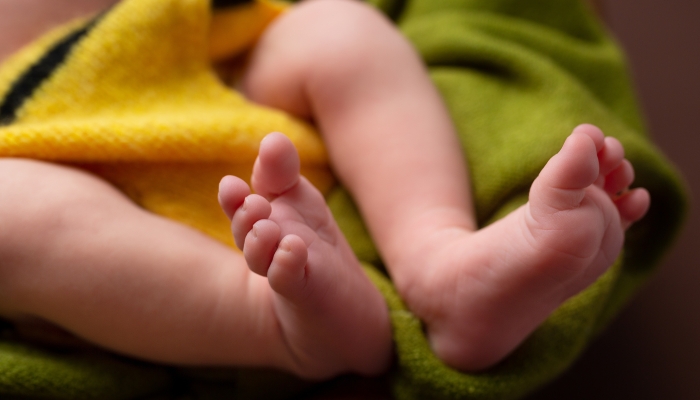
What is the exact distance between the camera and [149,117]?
1.55 feet

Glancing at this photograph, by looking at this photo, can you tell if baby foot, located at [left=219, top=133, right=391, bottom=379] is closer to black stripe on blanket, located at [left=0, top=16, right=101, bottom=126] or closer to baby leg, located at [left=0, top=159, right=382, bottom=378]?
baby leg, located at [left=0, top=159, right=382, bottom=378]

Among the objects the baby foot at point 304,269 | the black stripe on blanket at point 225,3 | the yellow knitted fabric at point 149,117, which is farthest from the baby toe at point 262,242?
the black stripe on blanket at point 225,3

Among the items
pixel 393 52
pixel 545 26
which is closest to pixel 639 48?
pixel 545 26

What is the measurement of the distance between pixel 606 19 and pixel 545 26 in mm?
205

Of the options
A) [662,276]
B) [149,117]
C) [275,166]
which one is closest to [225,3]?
[149,117]

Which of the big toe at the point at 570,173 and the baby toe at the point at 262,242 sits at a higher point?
the big toe at the point at 570,173

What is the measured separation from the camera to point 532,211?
1.15ft

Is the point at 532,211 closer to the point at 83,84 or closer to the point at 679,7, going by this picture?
the point at 83,84

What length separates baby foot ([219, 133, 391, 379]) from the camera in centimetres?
33

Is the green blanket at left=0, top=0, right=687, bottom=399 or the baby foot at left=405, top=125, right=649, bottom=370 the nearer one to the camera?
the baby foot at left=405, top=125, right=649, bottom=370

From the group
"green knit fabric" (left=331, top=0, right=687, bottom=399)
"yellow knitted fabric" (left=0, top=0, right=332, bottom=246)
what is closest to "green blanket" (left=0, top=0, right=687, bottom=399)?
"green knit fabric" (left=331, top=0, right=687, bottom=399)

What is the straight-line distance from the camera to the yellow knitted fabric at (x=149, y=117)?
0.44 m

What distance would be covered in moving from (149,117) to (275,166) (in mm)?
176

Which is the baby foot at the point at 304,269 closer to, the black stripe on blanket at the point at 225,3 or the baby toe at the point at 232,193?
the baby toe at the point at 232,193
